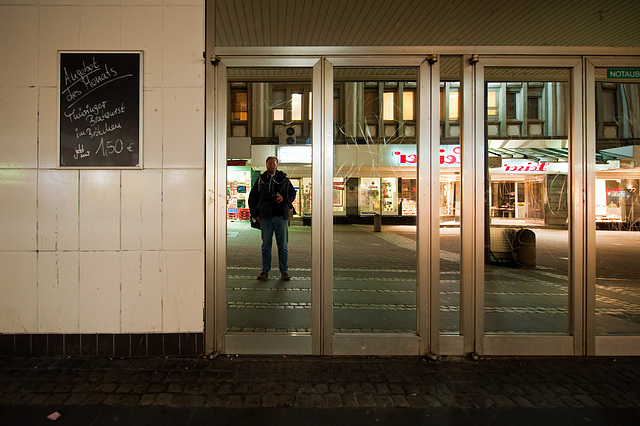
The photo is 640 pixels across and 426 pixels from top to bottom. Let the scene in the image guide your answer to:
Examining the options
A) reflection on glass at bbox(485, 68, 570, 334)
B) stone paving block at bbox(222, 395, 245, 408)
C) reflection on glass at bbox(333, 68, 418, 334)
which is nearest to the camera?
stone paving block at bbox(222, 395, 245, 408)

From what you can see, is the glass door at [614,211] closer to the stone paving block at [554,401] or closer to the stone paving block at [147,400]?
the stone paving block at [554,401]

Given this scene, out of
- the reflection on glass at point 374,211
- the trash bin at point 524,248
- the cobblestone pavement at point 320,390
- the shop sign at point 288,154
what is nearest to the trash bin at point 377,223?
the reflection on glass at point 374,211

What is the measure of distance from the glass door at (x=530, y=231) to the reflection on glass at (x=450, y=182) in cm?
31

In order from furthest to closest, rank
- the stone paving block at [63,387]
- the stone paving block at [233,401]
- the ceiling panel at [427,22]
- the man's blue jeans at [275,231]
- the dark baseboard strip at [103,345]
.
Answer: the man's blue jeans at [275,231], the ceiling panel at [427,22], the dark baseboard strip at [103,345], the stone paving block at [63,387], the stone paving block at [233,401]

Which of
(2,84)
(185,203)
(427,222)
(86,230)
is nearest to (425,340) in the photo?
(427,222)

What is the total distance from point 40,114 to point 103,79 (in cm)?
67

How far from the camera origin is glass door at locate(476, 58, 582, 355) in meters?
3.46

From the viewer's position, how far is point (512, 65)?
3.49 m

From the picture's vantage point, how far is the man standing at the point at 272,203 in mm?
5309

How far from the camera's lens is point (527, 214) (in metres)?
11.4

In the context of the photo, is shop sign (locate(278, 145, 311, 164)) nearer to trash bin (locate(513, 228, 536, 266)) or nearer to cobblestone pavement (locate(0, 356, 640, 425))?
cobblestone pavement (locate(0, 356, 640, 425))

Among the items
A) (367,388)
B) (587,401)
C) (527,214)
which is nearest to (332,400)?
(367,388)

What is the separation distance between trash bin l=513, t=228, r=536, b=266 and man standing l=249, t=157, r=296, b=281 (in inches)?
211

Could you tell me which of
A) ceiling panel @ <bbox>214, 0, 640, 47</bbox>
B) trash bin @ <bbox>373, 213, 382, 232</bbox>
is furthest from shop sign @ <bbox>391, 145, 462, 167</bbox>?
trash bin @ <bbox>373, 213, 382, 232</bbox>
